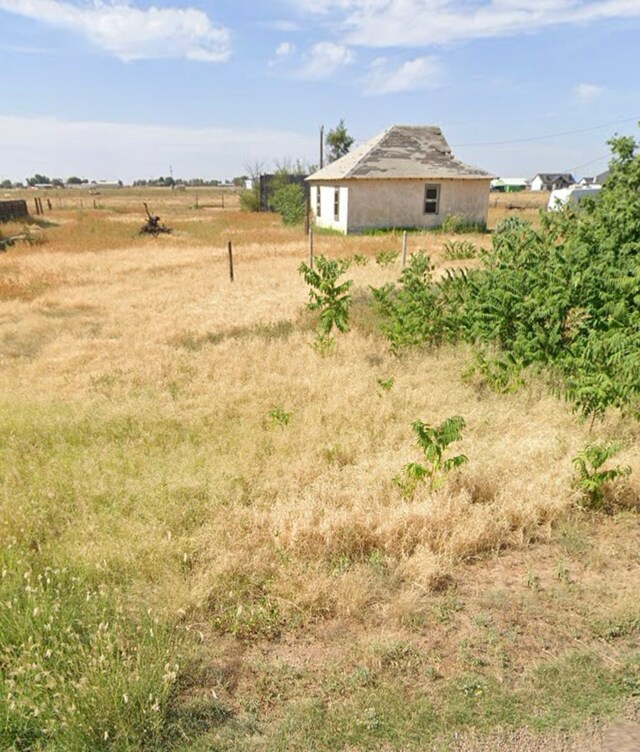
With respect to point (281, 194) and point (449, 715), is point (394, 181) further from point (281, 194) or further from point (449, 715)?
point (449, 715)

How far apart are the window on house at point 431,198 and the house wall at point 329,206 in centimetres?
354

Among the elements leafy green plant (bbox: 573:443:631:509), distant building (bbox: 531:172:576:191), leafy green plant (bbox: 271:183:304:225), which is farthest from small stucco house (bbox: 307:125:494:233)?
distant building (bbox: 531:172:576:191)

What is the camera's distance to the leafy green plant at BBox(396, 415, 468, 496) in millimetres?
3567

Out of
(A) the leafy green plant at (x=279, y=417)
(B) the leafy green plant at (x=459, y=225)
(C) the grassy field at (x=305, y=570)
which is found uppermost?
(B) the leafy green plant at (x=459, y=225)

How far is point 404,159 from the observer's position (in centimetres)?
2186

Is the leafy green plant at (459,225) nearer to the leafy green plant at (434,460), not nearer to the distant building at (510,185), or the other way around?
the leafy green plant at (434,460)

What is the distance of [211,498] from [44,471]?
4.95ft

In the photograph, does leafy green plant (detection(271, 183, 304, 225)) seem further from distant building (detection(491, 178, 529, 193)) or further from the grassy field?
distant building (detection(491, 178, 529, 193))

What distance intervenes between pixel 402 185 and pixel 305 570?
68.1 ft

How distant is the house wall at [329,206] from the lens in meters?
21.4

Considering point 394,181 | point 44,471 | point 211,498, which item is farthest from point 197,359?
point 394,181

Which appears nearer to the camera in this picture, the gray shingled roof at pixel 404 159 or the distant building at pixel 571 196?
the distant building at pixel 571 196

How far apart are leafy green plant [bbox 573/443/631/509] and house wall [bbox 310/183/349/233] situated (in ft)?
62.2

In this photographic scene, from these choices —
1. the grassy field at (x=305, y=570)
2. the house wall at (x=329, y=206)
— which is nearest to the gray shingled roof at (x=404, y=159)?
the house wall at (x=329, y=206)
